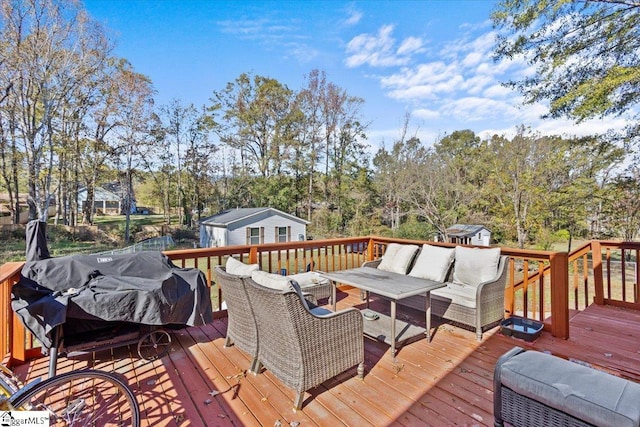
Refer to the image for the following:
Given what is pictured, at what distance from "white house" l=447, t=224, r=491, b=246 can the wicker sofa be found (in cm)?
1260

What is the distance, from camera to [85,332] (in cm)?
278

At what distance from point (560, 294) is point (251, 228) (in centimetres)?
1646

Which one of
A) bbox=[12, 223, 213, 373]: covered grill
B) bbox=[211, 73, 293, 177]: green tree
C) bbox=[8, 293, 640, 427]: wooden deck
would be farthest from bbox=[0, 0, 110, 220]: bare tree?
bbox=[8, 293, 640, 427]: wooden deck

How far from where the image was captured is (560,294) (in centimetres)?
336

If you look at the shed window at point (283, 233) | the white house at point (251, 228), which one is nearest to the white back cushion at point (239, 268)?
the white house at point (251, 228)

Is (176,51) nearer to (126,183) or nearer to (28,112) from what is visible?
(28,112)

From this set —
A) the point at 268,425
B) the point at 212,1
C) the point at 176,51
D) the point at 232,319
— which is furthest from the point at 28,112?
the point at 268,425

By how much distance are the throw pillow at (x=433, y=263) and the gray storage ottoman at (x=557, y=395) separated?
2.07 meters

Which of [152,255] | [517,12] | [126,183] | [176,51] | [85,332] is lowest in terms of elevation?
[85,332]

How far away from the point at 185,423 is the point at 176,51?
452 inches

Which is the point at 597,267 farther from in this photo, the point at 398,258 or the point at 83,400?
the point at 83,400

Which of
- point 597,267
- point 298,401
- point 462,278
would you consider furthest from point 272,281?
point 597,267

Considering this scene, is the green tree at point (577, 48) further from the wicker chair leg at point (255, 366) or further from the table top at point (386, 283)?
the wicker chair leg at point (255, 366)

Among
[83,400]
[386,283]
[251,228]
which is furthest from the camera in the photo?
[251,228]
